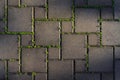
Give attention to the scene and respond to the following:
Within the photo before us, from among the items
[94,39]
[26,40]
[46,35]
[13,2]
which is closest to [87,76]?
[94,39]

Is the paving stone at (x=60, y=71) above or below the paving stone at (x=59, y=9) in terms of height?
below

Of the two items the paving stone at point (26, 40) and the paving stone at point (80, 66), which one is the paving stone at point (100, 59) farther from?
the paving stone at point (26, 40)

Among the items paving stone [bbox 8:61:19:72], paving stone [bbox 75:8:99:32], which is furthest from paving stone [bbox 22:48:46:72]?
paving stone [bbox 75:8:99:32]

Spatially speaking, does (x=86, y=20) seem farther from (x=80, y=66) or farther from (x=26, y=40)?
(x=26, y=40)

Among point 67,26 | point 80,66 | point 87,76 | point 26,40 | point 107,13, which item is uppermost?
point 107,13

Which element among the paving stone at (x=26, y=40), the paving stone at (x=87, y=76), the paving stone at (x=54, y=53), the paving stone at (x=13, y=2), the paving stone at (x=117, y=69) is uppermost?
the paving stone at (x=13, y=2)

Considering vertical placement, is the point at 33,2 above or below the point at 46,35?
above

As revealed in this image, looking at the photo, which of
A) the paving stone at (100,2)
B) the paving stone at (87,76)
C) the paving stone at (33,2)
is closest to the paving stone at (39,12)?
the paving stone at (33,2)
